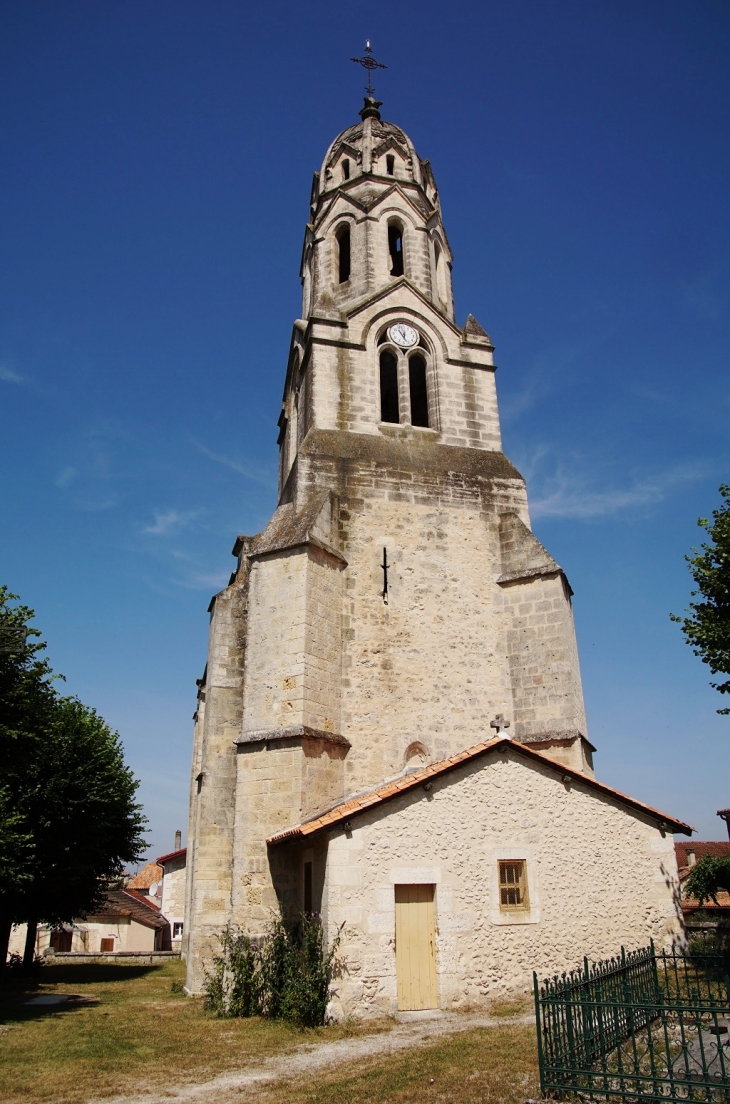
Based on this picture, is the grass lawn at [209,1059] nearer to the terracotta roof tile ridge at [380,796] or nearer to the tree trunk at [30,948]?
the terracotta roof tile ridge at [380,796]

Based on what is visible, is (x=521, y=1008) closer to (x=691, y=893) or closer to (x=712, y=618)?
(x=712, y=618)

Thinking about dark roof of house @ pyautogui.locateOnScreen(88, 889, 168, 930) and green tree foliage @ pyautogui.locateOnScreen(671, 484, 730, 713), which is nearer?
green tree foliage @ pyautogui.locateOnScreen(671, 484, 730, 713)

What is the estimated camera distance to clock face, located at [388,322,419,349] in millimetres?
18125

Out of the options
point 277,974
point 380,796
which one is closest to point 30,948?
point 277,974

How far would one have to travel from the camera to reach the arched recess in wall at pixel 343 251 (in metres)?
20.5

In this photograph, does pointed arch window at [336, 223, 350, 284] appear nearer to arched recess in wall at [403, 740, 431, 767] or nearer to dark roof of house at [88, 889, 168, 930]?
arched recess in wall at [403, 740, 431, 767]

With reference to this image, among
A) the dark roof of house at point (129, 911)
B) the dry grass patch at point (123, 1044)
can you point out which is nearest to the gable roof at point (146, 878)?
the dark roof of house at point (129, 911)

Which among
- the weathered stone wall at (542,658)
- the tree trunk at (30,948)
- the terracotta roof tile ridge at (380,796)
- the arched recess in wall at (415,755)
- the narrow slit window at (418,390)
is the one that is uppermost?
the narrow slit window at (418,390)

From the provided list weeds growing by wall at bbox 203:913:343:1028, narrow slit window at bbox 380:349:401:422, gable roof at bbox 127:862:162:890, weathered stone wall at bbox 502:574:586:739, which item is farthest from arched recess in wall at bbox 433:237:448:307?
gable roof at bbox 127:862:162:890

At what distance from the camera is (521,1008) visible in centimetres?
969

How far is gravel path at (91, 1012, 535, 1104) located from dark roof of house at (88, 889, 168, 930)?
26312mm

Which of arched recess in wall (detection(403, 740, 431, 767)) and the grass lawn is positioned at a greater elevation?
arched recess in wall (detection(403, 740, 431, 767))

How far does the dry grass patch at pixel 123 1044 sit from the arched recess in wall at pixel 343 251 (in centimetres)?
1684

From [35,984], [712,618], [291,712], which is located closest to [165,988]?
[35,984]
